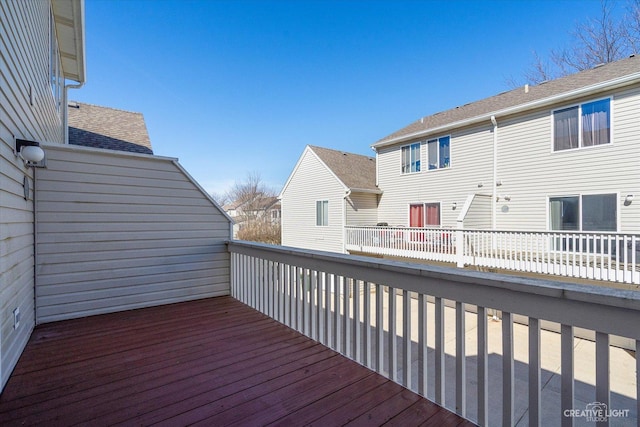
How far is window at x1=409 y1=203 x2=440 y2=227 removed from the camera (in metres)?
11.0

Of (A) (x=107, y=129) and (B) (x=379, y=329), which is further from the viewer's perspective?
(A) (x=107, y=129)

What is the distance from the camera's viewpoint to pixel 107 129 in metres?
8.00

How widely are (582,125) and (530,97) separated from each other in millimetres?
1655

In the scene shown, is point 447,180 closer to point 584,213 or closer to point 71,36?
point 584,213

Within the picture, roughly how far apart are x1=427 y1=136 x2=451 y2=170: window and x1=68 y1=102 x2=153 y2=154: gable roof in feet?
30.9

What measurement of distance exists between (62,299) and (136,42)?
7.07m

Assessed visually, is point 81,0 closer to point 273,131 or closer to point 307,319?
point 307,319

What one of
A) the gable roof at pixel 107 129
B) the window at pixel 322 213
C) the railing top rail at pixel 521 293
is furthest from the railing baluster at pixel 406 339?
the window at pixel 322 213

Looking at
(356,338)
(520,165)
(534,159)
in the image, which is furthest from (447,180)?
(356,338)

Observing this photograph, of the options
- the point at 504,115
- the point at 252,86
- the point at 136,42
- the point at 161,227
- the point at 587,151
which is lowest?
the point at 161,227

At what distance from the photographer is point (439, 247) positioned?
9.22 metres

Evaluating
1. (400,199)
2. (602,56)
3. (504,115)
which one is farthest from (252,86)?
(602,56)

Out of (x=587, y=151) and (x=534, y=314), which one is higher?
(x=587, y=151)

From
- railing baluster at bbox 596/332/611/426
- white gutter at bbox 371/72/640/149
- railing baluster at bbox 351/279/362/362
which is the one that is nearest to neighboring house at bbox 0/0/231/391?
railing baluster at bbox 351/279/362/362
